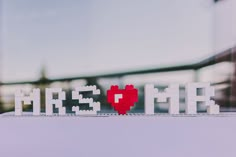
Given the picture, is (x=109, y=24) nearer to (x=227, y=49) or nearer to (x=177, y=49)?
(x=177, y=49)

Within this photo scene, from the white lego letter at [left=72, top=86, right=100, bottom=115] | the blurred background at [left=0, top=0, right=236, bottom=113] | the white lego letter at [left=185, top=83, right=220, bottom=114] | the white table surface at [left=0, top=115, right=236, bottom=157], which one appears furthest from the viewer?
the blurred background at [left=0, top=0, right=236, bottom=113]

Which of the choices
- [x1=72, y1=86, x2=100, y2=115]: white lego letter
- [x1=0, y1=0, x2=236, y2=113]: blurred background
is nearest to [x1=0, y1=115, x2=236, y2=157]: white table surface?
[x1=72, y1=86, x2=100, y2=115]: white lego letter

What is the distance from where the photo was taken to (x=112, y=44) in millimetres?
4238

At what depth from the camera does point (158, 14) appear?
4102 millimetres

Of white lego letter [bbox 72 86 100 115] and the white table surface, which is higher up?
white lego letter [bbox 72 86 100 115]

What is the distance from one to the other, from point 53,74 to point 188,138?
7.85 ft

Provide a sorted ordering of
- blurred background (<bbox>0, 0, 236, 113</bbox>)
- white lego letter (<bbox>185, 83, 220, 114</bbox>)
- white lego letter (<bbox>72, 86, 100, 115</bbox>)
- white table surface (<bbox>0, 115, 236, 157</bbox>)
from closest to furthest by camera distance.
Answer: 1. white table surface (<bbox>0, 115, 236, 157</bbox>)
2. white lego letter (<bbox>185, 83, 220, 114</bbox>)
3. white lego letter (<bbox>72, 86, 100, 115</bbox>)
4. blurred background (<bbox>0, 0, 236, 113</bbox>)

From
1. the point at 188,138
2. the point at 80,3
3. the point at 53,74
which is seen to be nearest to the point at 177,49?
the point at 80,3

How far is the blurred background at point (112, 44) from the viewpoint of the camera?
3.92 m

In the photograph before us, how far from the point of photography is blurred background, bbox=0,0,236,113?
392 cm

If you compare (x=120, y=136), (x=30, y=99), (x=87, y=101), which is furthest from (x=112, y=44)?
(x=120, y=136)

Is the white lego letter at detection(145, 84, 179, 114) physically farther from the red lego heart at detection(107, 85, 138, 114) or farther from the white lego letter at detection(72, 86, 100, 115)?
the white lego letter at detection(72, 86, 100, 115)

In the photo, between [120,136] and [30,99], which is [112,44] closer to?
[30,99]

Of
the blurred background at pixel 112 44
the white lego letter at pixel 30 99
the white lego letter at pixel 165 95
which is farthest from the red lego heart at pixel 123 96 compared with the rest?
the blurred background at pixel 112 44
